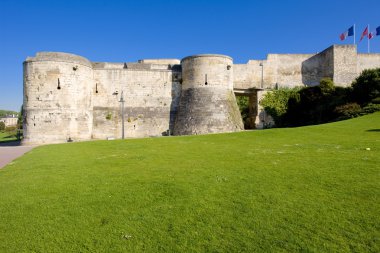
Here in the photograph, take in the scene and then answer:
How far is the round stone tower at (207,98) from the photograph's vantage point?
23.2 m

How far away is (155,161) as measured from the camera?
8.64 m

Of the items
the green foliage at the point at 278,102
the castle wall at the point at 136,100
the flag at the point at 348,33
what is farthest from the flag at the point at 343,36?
the castle wall at the point at 136,100

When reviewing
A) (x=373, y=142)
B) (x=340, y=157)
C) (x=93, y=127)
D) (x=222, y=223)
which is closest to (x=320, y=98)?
→ (x=373, y=142)

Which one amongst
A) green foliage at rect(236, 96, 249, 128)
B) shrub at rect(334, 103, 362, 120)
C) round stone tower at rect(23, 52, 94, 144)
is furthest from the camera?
green foliage at rect(236, 96, 249, 128)

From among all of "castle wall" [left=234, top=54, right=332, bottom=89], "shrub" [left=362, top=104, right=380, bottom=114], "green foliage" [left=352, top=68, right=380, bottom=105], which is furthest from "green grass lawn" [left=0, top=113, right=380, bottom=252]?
"castle wall" [left=234, top=54, right=332, bottom=89]

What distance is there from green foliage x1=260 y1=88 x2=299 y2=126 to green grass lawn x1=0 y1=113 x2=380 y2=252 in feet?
67.6

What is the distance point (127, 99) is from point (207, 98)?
7.62 metres

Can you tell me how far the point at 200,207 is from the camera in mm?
4535

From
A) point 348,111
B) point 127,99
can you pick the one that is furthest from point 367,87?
point 127,99

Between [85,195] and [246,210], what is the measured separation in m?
3.09

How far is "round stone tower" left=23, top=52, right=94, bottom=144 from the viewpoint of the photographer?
21.2 m

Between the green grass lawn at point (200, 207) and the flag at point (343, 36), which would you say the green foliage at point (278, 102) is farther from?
the green grass lawn at point (200, 207)

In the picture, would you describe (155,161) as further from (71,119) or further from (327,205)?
(71,119)

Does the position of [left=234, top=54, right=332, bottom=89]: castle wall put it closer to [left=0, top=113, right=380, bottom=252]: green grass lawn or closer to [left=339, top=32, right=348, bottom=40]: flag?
[left=339, top=32, right=348, bottom=40]: flag
